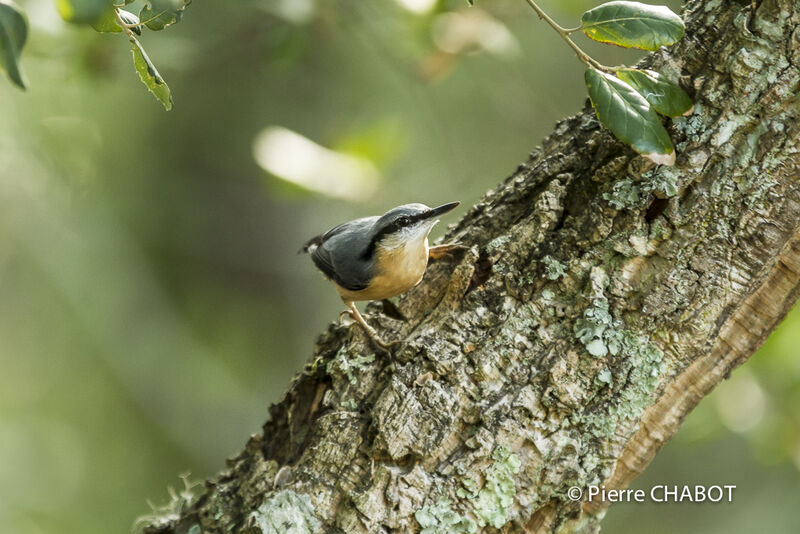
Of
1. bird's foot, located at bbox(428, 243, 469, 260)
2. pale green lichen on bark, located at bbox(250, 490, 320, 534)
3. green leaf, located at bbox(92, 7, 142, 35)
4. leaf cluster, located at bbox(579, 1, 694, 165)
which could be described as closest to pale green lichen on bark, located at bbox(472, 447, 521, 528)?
pale green lichen on bark, located at bbox(250, 490, 320, 534)

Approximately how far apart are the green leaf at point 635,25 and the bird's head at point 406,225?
1.06 meters

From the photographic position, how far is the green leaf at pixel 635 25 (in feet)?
4.58

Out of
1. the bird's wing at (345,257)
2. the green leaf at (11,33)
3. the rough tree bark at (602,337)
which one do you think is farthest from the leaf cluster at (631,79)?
the bird's wing at (345,257)

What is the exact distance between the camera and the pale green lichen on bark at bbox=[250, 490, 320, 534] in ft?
5.49

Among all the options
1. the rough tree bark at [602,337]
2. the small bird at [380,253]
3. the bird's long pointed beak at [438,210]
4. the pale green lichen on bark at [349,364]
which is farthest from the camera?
the bird's long pointed beak at [438,210]

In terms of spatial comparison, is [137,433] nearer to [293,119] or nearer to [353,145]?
[293,119]

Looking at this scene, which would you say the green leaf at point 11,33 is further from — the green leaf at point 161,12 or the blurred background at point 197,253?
the blurred background at point 197,253

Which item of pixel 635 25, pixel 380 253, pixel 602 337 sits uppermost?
pixel 380 253

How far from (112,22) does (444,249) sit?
1244 millimetres

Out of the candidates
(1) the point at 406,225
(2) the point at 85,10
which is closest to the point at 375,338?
(1) the point at 406,225

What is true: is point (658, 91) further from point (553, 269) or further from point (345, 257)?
point (345, 257)

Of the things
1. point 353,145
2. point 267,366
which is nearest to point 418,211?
point 353,145

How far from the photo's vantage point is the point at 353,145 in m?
2.76

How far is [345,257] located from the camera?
2.76 m
